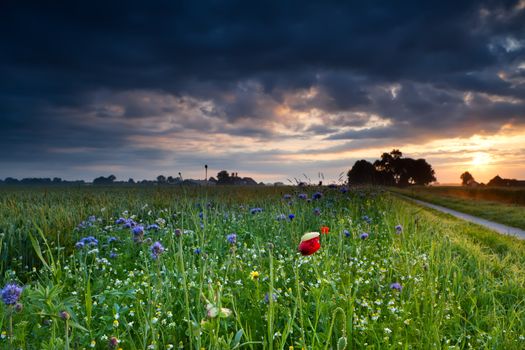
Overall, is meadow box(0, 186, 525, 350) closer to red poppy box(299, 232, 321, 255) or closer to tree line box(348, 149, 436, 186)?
red poppy box(299, 232, 321, 255)

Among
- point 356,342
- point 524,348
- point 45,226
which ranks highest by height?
point 45,226

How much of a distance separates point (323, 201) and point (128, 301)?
750 cm

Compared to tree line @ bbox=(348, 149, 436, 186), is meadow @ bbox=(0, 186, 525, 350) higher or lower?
lower

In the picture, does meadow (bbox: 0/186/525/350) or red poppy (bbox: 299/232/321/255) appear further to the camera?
meadow (bbox: 0/186/525/350)

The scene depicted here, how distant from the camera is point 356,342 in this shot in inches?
132

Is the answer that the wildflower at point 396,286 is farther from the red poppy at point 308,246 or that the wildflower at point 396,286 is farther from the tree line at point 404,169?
the tree line at point 404,169

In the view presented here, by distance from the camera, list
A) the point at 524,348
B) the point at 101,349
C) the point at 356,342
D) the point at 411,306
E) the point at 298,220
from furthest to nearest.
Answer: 1. the point at 298,220
2. the point at 411,306
3. the point at 524,348
4. the point at 356,342
5. the point at 101,349

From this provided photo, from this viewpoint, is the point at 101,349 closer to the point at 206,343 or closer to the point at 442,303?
the point at 206,343

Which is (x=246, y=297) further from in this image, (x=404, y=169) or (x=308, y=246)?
(x=404, y=169)

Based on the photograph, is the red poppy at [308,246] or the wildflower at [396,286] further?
the wildflower at [396,286]

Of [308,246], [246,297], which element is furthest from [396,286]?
[308,246]

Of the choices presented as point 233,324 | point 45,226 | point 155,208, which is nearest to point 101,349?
point 233,324

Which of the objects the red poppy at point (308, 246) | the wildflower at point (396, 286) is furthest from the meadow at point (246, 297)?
the red poppy at point (308, 246)

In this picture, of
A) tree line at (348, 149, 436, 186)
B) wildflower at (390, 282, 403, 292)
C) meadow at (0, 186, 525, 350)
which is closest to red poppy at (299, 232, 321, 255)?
meadow at (0, 186, 525, 350)
